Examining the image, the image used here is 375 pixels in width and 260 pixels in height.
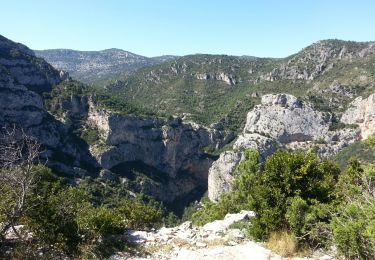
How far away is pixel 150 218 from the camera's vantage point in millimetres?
29578

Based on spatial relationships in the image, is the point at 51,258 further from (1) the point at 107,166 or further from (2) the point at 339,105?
(2) the point at 339,105

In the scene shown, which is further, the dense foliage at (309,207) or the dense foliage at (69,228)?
the dense foliage at (69,228)

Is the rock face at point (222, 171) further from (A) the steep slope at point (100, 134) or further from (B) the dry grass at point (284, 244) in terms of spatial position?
(B) the dry grass at point (284, 244)

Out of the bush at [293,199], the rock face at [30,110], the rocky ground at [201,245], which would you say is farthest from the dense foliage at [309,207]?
the rock face at [30,110]

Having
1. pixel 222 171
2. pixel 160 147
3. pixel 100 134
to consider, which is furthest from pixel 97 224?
pixel 160 147

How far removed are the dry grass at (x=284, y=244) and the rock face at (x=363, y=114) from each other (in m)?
153

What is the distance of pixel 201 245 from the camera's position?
15.4 meters

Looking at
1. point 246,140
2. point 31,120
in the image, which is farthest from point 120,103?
point 246,140

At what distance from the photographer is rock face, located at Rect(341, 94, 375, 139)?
15500 cm

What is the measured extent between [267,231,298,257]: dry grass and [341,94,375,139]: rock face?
15262 centimetres

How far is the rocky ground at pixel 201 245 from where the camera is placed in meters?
13.9

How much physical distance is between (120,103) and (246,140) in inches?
2174

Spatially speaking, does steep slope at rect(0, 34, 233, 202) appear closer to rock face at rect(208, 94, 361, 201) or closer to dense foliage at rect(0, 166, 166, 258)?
rock face at rect(208, 94, 361, 201)

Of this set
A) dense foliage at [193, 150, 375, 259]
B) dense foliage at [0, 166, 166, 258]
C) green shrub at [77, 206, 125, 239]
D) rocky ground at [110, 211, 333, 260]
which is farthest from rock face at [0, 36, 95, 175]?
dense foliage at [193, 150, 375, 259]
